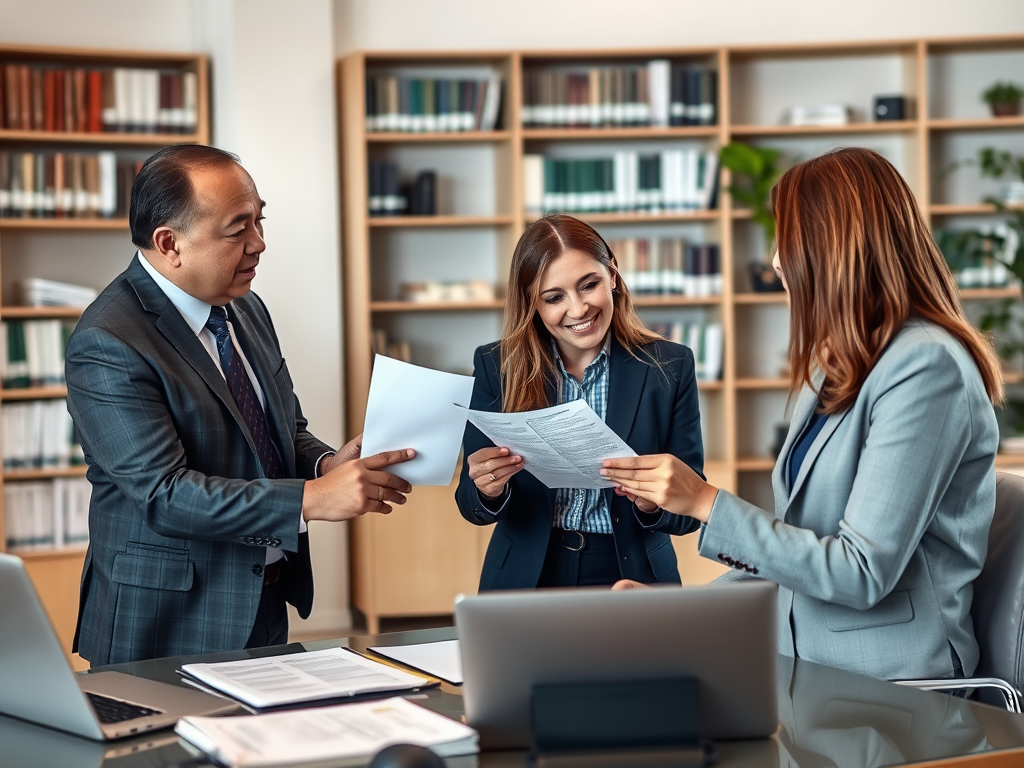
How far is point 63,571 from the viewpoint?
488 cm

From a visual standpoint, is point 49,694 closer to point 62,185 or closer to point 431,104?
point 62,185

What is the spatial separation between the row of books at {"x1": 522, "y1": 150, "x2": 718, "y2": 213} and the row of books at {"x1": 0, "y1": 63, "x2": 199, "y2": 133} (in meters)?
1.69

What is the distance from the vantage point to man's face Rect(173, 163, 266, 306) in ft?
7.38

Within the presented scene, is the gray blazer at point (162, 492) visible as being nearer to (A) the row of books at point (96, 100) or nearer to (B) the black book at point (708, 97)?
(A) the row of books at point (96, 100)

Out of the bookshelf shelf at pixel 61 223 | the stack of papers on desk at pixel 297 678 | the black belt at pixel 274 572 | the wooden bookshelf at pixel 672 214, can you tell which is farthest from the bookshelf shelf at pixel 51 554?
the stack of papers on desk at pixel 297 678

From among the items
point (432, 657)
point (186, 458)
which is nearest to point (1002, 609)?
point (432, 657)

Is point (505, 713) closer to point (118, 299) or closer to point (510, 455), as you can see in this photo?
point (510, 455)

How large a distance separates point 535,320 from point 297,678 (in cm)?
118

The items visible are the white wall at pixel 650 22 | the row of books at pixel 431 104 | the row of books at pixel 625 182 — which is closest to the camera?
the row of books at pixel 431 104

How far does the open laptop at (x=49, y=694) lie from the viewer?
1.41m

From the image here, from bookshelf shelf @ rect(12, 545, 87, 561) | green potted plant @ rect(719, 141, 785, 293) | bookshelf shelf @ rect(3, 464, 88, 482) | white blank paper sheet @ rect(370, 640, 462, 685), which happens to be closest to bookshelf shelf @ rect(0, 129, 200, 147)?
bookshelf shelf @ rect(3, 464, 88, 482)

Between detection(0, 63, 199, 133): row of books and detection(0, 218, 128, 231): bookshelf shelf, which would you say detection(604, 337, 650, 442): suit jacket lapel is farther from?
detection(0, 63, 199, 133): row of books

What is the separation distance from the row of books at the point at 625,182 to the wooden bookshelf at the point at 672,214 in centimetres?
9

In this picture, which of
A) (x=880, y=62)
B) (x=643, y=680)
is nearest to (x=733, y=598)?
(x=643, y=680)
